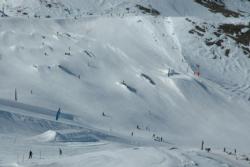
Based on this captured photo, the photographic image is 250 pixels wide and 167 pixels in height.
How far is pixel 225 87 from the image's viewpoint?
45.2 m

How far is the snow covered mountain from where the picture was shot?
25952 millimetres

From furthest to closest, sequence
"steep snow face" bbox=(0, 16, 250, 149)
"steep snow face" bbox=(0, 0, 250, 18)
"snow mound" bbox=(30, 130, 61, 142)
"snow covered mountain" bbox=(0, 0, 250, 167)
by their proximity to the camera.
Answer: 1. "steep snow face" bbox=(0, 0, 250, 18)
2. "steep snow face" bbox=(0, 16, 250, 149)
3. "snow mound" bbox=(30, 130, 61, 142)
4. "snow covered mountain" bbox=(0, 0, 250, 167)

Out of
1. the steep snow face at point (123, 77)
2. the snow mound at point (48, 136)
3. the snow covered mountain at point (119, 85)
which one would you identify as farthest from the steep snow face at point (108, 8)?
the snow mound at point (48, 136)

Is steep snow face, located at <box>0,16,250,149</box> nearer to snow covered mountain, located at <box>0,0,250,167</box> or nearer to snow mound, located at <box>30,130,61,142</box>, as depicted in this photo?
snow covered mountain, located at <box>0,0,250,167</box>

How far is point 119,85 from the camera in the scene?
41.2m

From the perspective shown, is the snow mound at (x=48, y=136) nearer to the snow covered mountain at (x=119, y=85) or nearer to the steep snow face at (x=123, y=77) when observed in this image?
the snow covered mountain at (x=119, y=85)

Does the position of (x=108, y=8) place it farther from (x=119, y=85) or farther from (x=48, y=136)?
(x=48, y=136)

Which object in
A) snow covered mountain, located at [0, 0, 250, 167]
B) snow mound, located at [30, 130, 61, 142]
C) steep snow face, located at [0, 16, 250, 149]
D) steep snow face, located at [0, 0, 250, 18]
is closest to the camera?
snow covered mountain, located at [0, 0, 250, 167]

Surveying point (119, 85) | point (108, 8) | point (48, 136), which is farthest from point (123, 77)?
point (108, 8)

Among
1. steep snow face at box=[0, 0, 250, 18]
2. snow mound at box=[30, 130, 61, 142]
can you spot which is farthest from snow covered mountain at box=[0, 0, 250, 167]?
steep snow face at box=[0, 0, 250, 18]

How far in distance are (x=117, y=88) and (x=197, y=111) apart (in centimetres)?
590

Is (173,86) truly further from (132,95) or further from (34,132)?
(34,132)

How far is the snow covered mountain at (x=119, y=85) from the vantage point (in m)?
26.0

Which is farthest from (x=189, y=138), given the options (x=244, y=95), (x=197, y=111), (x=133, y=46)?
(x=133, y=46)
